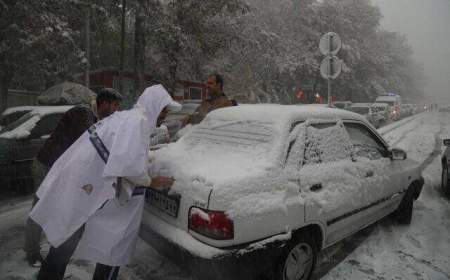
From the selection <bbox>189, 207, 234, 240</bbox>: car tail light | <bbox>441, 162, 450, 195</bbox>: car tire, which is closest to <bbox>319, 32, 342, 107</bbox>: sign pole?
<bbox>441, 162, 450, 195</bbox>: car tire

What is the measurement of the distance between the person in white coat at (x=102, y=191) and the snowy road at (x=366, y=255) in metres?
1.03

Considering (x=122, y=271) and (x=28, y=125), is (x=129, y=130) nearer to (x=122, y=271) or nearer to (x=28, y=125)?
(x=122, y=271)

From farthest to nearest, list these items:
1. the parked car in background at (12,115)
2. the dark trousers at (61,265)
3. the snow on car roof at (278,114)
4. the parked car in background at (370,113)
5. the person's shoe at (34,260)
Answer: the parked car in background at (370,113) → the parked car in background at (12,115) → the person's shoe at (34,260) → the snow on car roof at (278,114) → the dark trousers at (61,265)

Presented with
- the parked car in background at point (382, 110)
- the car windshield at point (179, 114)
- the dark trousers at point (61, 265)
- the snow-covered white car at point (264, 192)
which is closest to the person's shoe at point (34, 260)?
the dark trousers at point (61, 265)

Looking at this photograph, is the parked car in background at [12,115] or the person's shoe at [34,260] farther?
the parked car in background at [12,115]

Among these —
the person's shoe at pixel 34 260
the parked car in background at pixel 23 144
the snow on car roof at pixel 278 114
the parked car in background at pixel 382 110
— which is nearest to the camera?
the snow on car roof at pixel 278 114

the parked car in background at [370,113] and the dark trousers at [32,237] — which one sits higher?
the parked car in background at [370,113]

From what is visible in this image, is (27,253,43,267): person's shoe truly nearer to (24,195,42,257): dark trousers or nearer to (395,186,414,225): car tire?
(24,195,42,257): dark trousers

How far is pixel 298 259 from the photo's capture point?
296 cm

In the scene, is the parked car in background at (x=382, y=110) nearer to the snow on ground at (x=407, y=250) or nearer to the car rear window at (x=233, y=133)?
the snow on ground at (x=407, y=250)

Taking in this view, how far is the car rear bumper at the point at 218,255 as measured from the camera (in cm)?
243

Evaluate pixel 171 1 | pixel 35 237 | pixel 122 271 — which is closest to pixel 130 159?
pixel 122 271

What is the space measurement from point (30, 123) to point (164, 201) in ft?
14.1

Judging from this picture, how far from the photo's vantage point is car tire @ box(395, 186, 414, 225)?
4.69m
